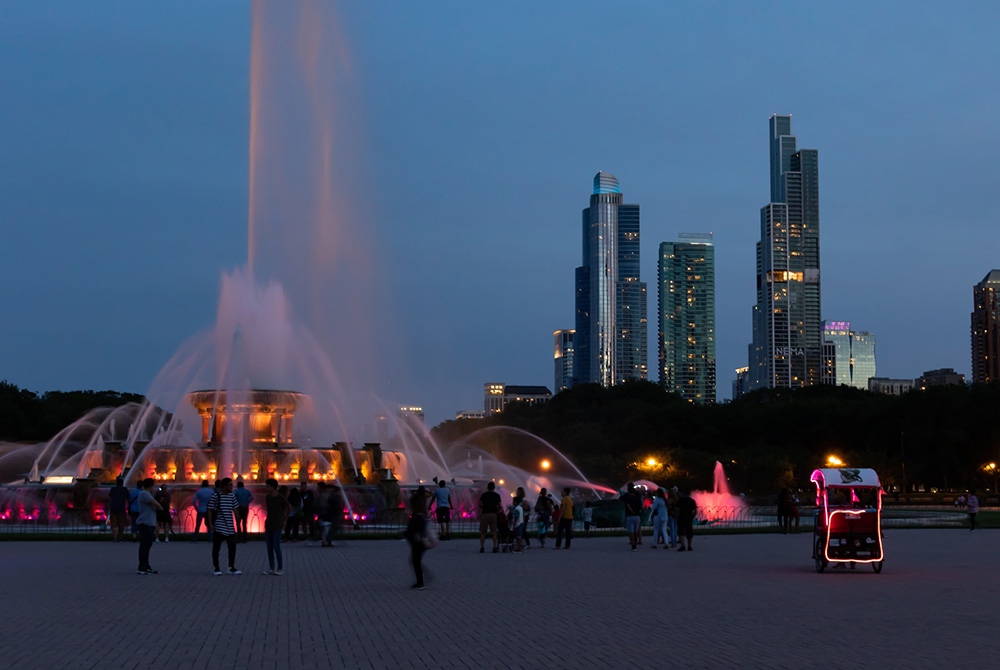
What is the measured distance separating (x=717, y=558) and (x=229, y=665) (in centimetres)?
1618

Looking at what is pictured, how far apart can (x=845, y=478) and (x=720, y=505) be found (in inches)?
1519

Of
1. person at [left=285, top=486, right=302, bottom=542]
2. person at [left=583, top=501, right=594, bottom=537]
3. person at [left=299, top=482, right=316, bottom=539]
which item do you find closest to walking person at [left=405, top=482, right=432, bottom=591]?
person at [left=299, top=482, right=316, bottom=539]

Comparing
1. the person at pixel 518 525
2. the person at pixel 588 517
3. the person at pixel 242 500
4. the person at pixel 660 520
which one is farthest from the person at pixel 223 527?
the person at pixel 588 517

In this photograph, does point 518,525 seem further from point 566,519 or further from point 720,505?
point 720,505

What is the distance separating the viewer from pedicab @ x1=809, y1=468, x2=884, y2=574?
2108cm

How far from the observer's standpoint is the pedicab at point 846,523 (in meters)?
21.1

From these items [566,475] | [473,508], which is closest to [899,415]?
[566,475]

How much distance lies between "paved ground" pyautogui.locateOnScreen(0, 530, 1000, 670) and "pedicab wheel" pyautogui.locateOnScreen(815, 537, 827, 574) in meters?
0.30

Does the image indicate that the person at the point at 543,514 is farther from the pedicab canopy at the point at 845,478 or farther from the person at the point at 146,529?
the person at the point at 146,529

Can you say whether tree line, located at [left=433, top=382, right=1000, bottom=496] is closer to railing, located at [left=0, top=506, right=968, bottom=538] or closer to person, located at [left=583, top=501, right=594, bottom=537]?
railing, located at [left=0, top=506, right=968, bottom=538]

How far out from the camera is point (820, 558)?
70.3ft

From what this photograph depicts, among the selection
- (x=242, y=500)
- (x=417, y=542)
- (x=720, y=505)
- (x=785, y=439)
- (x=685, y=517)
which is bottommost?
(x=720, y=505)

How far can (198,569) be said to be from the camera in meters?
21.8

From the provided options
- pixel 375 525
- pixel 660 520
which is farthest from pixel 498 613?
pixel 375 525
